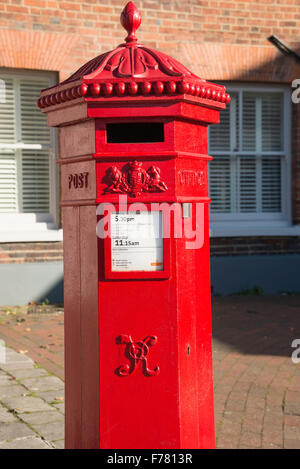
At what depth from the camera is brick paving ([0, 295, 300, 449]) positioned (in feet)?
13.7

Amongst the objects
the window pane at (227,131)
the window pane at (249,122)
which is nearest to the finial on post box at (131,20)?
the window pane at (227,131)

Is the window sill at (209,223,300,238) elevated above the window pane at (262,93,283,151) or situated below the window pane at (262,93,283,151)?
below

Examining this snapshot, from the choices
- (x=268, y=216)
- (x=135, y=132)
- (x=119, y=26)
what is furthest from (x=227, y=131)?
(x=135, y=132)

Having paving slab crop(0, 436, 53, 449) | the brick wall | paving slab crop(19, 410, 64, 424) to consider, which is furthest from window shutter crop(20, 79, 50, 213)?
paving slab crop(0, 436, 53, 449)

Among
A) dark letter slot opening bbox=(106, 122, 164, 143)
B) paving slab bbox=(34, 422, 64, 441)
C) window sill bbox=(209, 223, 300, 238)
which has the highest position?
dark letter slot opening bbox=(106, 122, 164, 143)

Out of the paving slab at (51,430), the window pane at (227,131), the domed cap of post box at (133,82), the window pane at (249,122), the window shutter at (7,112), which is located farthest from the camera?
the window pane at (249,122)

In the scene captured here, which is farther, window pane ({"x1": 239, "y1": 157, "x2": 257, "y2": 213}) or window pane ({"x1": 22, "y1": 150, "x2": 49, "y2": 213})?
window pane ({"x1": 239, "y1": 157, "x2": 257, "y2": 213})

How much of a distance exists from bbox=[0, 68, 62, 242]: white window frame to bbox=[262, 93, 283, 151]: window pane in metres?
3.47

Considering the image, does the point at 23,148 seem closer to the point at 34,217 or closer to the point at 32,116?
the point at 32,116

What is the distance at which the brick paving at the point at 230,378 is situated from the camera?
4.16 m

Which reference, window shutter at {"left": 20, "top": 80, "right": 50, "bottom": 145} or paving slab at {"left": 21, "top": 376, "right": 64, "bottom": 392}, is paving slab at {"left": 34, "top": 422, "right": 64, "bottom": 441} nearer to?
paving slab at {"left": 21, "top": 376, "right": 64, "bottom": 392}

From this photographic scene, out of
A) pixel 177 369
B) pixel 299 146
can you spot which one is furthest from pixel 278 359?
pixel 299 146

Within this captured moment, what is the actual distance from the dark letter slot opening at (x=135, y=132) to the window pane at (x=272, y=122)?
7577 millimetres

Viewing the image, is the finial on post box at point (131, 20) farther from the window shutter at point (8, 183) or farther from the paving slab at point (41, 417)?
the window shutter at point (8, 183)
